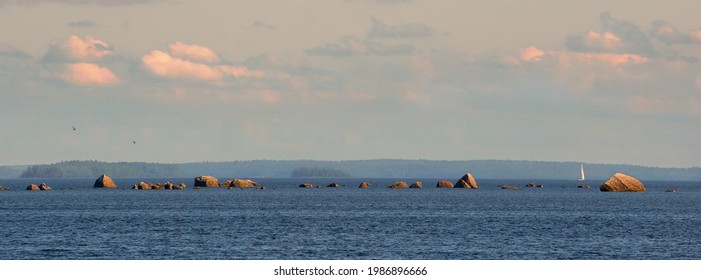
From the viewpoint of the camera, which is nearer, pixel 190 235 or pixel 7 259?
pixel 7 259

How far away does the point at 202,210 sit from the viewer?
134 m

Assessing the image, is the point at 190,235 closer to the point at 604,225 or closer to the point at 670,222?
the point at 604,225

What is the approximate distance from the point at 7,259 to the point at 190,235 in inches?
837

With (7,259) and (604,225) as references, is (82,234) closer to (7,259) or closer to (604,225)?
(7,259)

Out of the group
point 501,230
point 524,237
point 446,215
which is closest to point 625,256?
point 524,237

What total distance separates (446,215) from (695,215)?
32.1 meters

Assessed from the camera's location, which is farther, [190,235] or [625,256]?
[190,235]

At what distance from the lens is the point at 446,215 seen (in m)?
122

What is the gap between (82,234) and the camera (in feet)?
293
